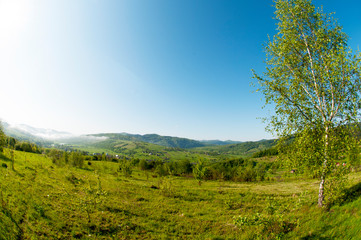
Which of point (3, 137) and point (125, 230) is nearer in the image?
point (125, 230)

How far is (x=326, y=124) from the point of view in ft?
34.6

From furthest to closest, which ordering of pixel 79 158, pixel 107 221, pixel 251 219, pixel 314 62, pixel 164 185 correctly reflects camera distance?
pixel 79 158 → pixel 164 185 → pixel 107 221 → pixel 314 62 → pixel 251 219

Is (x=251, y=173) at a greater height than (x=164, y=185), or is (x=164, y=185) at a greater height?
(x=164, y=185)

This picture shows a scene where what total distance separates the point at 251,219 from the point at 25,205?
60.4ft

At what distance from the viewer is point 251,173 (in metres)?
94.8

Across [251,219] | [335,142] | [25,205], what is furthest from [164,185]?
[335,142]

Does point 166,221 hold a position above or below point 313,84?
below

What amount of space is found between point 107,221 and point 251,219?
→ 1387cm

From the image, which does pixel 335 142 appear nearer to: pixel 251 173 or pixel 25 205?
pixel 25 205

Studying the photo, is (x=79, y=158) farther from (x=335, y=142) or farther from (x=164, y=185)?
(x=335, y=142)

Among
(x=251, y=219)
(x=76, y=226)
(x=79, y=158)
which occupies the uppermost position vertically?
(x=251, y=219)

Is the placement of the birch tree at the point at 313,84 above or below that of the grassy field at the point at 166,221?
above

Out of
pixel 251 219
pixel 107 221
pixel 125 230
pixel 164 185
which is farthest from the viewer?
pixel 164 185

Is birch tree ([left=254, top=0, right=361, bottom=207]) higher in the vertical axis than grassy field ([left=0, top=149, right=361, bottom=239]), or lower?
higher
